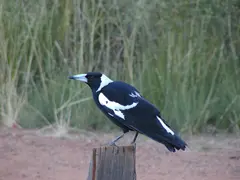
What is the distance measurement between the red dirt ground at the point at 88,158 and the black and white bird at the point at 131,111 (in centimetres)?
158

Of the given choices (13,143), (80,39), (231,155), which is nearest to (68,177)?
(13,143)

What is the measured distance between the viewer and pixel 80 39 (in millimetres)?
8445

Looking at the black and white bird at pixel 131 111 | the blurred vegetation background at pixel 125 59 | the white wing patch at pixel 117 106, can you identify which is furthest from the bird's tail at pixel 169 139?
the blurred vegetation background at pixel 125 59

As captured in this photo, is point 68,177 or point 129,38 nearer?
point 68,177

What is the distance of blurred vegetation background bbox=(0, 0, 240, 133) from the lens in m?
7.79

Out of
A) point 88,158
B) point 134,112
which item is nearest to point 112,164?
point 134,112

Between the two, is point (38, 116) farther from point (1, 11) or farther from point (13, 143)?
point (1, 11)

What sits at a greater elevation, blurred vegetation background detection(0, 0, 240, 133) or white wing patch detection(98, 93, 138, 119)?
white wing patch detection(98, 93, 138, 119)

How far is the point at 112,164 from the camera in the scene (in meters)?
3.75

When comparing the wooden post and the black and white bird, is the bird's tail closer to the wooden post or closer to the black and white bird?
the black and white bird

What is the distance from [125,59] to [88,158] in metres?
1.81

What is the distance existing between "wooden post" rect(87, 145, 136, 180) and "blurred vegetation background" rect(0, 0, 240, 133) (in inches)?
152

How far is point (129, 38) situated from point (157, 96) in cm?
103

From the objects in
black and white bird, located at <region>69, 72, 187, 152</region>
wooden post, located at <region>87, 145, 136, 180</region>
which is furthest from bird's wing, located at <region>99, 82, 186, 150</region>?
wooden post, located at <region>87, 145, 136, 180</region>
